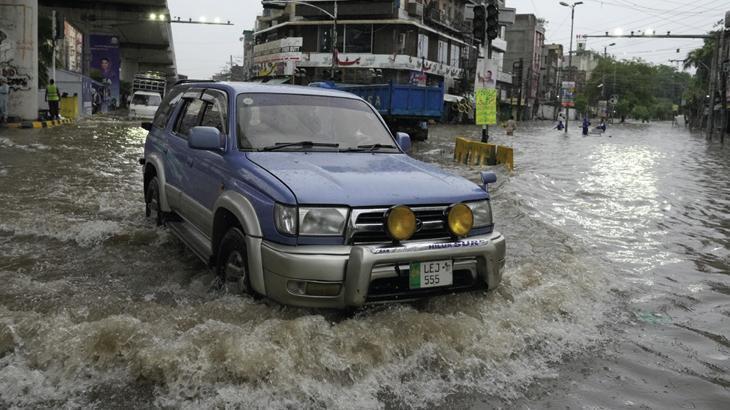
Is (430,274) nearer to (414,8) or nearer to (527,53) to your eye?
(414,8)

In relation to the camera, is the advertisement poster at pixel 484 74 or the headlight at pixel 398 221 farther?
the advertisement poster at pixel 484 74

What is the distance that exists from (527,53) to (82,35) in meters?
65.8

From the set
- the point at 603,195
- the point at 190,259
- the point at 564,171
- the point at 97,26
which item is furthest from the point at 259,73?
the point at 190,259

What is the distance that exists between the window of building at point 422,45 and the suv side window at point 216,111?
165 feet

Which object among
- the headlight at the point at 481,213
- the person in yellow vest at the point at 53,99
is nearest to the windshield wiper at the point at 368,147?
the headlight at the point at 481,213

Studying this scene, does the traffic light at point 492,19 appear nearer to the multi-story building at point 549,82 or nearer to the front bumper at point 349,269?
the front bumper at point 349,269

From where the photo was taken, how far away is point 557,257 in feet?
22.1

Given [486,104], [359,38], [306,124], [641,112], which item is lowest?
[306,124]

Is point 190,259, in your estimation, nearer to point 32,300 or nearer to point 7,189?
point 32,300

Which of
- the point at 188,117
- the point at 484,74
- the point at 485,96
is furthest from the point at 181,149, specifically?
the point at 485,96

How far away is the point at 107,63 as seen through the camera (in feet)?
163

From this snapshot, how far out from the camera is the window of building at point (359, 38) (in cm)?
5325

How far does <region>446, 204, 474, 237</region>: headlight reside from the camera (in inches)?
157

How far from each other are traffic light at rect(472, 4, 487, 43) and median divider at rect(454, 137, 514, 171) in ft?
Answer: 9.39
